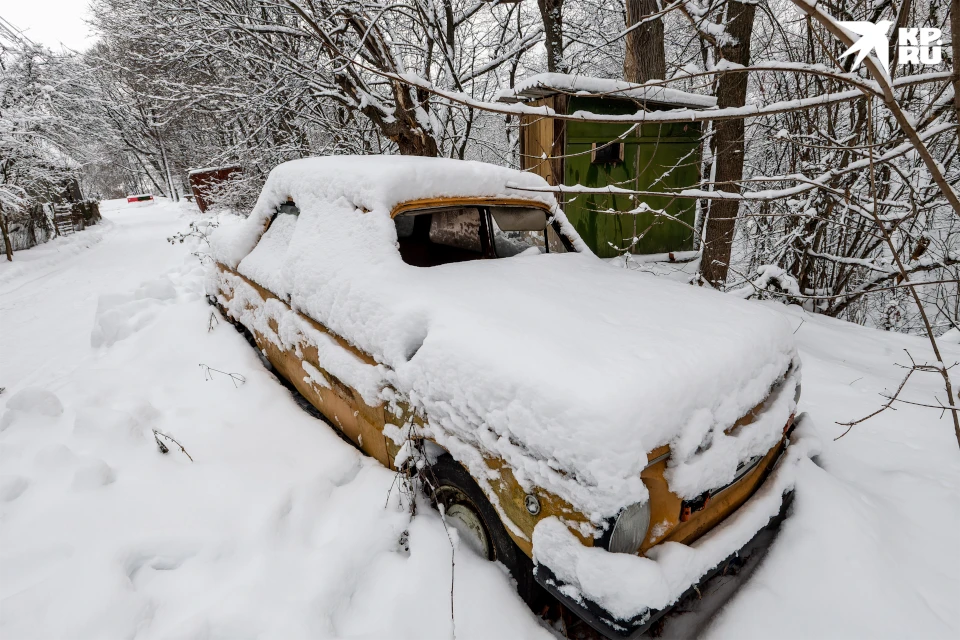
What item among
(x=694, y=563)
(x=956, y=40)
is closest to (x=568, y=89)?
(x=956, y=40)

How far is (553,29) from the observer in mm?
8391

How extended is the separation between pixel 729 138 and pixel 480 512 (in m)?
5.33

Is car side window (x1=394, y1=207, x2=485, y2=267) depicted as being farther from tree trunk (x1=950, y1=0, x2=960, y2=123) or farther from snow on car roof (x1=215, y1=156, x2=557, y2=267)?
tree trunk (x1=950, y1=0, x2=960, y2=123)

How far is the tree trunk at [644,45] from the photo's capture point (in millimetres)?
6188

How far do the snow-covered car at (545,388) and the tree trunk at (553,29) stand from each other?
682 centimetres

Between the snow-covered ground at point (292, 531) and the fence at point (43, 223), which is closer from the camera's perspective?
the snow-covered ground at point (292, 531)

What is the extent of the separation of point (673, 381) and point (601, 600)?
0.73 metres

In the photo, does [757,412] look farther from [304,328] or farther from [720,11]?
[720,11]

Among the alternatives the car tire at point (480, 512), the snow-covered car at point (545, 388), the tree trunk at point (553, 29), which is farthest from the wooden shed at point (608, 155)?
the car tire at point (480, 512)

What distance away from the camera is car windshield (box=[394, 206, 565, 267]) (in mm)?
3119

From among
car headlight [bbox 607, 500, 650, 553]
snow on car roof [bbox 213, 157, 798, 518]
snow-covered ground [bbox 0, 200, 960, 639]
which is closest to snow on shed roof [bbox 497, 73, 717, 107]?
snow on car roof [bbox 213, 157, 798, 518]

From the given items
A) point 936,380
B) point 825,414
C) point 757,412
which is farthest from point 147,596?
point 936,380

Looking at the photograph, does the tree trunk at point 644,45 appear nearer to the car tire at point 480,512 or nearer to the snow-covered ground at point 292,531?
the snow-covered ground at point 292,531

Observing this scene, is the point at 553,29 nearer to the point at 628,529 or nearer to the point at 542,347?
the point at 542,347
